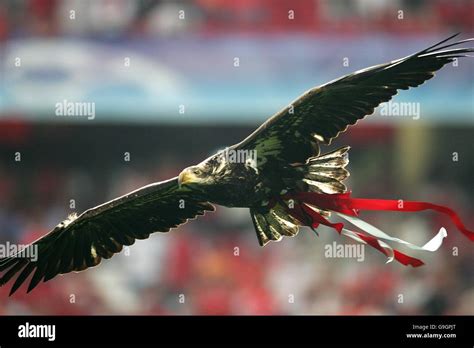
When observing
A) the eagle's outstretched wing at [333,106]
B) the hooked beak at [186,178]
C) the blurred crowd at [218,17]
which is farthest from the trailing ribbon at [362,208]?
the blurred crowd at [218,17]

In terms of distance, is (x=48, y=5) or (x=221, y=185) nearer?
(x=221, y=185)

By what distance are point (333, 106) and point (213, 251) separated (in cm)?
99

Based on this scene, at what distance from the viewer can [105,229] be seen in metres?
5.11

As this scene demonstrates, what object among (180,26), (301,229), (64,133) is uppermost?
(180,26)

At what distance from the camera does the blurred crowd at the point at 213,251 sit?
17.4 feet

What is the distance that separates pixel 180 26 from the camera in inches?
211

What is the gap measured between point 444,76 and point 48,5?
1.83 metres

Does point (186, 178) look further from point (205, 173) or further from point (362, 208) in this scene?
point (362, 208)

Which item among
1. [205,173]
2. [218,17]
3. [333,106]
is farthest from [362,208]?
→ [218,17]

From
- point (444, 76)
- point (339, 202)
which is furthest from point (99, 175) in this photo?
point (444, 76)

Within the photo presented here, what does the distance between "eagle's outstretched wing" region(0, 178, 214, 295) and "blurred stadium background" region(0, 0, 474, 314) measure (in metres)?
0.12

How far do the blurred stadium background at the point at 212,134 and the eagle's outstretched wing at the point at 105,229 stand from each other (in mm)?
116
